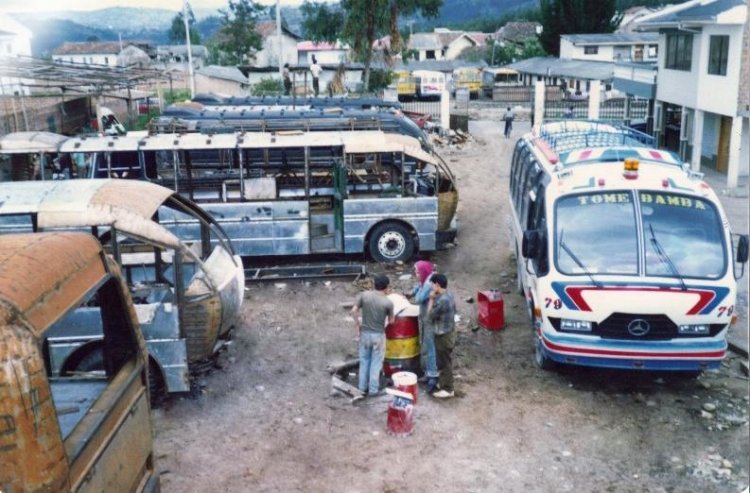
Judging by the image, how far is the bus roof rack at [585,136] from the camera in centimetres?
1050

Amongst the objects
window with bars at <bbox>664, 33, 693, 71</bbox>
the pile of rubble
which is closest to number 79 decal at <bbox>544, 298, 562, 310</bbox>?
window with bars at <bbox>664, 33, 693, 71</bbox>

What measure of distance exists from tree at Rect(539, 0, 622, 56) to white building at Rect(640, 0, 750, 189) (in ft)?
103

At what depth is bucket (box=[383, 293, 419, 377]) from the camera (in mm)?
8109

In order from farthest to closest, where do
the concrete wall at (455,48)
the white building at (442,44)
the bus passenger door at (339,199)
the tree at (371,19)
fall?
the concrete wall at (455,48) → the white building at (442,44) → the tree at (371,19) → the bus passenger door at (339,199)

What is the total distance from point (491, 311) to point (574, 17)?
166 feet

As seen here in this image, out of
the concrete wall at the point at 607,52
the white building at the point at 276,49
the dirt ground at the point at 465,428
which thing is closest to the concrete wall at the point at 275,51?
the white building at the point at 276,49

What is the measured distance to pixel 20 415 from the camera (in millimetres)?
3457

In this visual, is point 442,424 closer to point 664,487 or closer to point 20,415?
point 664,487

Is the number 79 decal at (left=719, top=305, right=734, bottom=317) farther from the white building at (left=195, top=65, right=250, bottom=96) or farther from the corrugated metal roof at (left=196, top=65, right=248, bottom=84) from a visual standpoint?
the corrugated metal roof at (left=196, top=65, right=248, bottom=84)

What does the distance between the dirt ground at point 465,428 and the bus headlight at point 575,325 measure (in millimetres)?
823

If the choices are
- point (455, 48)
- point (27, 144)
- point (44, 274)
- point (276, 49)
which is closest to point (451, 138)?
point (27, 144)

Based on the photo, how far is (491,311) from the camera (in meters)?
9.99

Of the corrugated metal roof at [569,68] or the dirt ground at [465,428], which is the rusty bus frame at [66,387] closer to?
the dirt ground at [465,428]

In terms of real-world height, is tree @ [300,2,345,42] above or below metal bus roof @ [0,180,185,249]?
above
